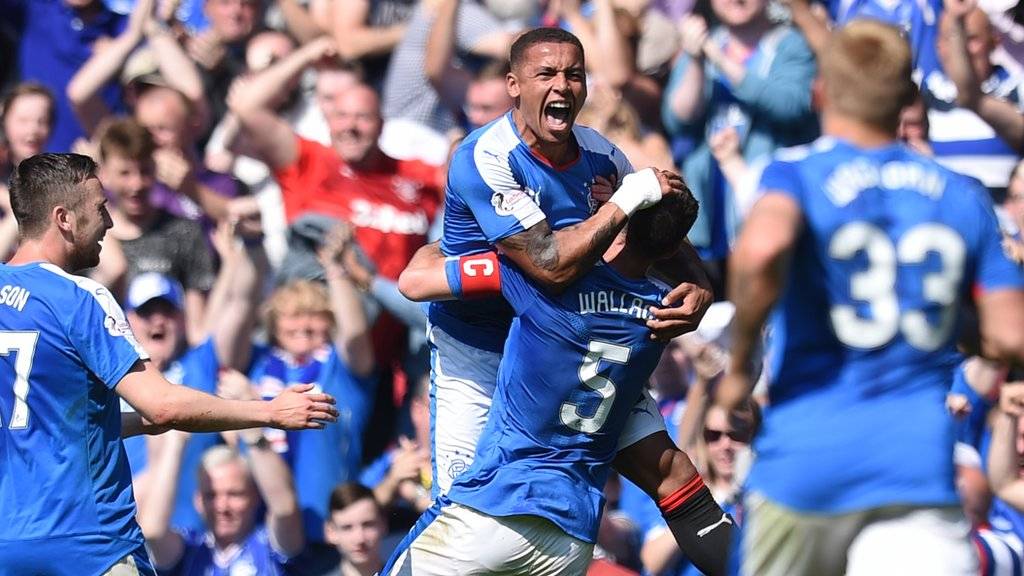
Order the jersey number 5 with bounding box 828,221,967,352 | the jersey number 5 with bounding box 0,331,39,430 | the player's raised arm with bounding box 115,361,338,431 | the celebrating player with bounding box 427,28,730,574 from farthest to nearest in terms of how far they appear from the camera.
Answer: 1. the celebrating player with bounding box 427,28,730,574
2. the jersey number 5 with bounding box 0,331,39,430
3. the player's raised arm with bounding box 115,361,338,431
4. the jersey number 5 with bounding box 828,221,967,352

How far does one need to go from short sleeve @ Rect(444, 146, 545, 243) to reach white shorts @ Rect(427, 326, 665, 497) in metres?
0.68

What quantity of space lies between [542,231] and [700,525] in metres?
1.24

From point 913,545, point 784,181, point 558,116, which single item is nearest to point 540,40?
point 558,116

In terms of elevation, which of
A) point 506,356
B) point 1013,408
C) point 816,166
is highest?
point 816,166

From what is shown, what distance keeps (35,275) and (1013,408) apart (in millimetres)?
4365

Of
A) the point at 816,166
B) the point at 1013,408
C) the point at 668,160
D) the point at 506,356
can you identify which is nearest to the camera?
the point at 816,166

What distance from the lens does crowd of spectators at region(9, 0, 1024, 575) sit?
8617mm

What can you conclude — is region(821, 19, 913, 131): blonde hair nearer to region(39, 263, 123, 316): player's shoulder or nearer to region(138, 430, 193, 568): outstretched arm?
region(39, 263, 123, 316): player's shoulder

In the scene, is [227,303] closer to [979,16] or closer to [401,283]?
[401,283]

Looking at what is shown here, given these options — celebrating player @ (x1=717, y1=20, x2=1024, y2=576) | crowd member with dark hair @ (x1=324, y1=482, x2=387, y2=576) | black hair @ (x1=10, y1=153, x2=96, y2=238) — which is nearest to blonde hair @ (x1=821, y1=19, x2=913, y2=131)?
celebrating player @ (x1=717, y1=20, x2=1024, y2=576)

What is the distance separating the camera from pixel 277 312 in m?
9.31

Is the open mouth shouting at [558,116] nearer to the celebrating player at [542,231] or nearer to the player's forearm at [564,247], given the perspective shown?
the celebrating player at [542,231]

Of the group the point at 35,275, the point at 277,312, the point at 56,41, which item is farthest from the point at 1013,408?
the point at 56,41

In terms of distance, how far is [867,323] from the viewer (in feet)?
16.6
